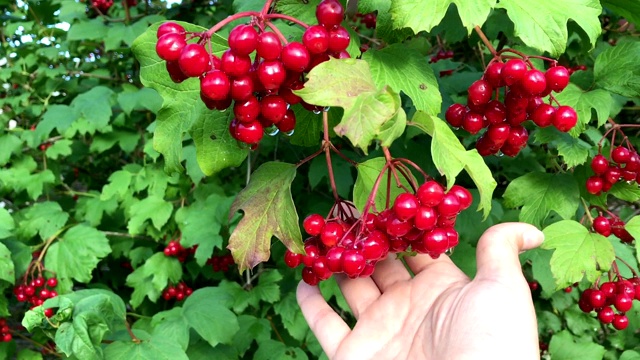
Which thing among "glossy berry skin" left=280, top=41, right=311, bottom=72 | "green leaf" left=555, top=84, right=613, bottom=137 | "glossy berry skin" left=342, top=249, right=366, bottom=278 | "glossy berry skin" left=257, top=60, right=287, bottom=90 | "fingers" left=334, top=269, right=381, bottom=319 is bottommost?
"fingers" left=334, top=269, right=381, bottom=319

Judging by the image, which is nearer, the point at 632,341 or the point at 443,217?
the point at 443,217

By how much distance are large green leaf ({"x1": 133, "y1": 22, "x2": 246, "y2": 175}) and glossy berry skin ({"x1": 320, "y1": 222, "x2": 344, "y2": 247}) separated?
0.85ft

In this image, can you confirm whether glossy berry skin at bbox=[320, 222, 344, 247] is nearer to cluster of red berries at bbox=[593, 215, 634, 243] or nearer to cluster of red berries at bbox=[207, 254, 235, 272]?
cluster of red berries at bbox=[593, 215, 634, 243]

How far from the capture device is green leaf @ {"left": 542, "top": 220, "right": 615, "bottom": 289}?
157 cm

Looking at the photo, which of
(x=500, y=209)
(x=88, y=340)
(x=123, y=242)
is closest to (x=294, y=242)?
(x=88, y=340)

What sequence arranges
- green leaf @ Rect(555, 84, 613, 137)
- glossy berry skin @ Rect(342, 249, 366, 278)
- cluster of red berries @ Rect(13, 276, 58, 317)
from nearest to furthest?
glossy berry skin @ Rect(342, 249, 366, 278), green leaf @ Rect(555, 84, 613, 137), cluster of red berries @ Rect(13, 276, 58, 317)

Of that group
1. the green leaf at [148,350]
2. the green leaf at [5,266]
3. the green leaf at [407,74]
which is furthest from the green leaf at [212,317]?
the green leaf at [407,74]

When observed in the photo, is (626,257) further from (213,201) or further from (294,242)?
(213,201)

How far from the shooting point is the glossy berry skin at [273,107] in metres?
0.97

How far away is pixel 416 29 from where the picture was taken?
1036 millimetres

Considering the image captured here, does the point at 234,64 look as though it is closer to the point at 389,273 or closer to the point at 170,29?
the point at 170,29

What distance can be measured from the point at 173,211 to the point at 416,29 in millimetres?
2057

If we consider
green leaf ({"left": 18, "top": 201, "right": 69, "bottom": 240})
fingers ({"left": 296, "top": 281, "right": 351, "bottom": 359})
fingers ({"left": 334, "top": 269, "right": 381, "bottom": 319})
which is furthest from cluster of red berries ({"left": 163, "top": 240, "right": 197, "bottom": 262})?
fingers ({"left": 334, "top": 269, "right": 381, "bottom": 319})

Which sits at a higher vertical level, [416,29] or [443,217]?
[416,29]
